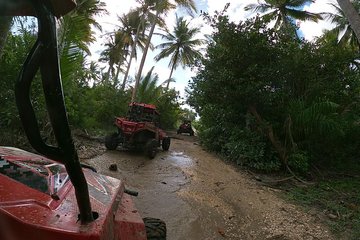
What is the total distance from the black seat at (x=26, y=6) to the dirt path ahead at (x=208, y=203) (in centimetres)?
429

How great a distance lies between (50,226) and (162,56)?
31.1 meters

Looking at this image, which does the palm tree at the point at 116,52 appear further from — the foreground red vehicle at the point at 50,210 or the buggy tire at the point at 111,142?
the foreground red vehicle at the point at 50,210

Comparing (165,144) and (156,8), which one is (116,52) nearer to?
(156,8)

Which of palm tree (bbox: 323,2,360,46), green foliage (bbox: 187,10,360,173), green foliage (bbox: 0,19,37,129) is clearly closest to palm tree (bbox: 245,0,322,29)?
palm tree (bbox: 323,2,360,46)

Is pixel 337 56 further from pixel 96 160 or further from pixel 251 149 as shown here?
pixel 96 160

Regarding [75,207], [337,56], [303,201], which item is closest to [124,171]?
[303,201]

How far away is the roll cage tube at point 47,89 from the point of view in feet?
2.86

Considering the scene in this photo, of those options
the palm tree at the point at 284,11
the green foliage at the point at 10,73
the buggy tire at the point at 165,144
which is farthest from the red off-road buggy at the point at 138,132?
the palm tree at the point at 284,11

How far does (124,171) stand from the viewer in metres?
8.14

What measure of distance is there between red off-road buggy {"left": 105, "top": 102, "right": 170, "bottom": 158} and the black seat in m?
9.10

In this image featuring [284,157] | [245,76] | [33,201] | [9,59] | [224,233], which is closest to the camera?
[33,201]

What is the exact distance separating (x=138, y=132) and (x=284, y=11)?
1792cm

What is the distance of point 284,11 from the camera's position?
912 inches

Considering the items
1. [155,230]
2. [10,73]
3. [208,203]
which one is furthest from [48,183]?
[10,73]
